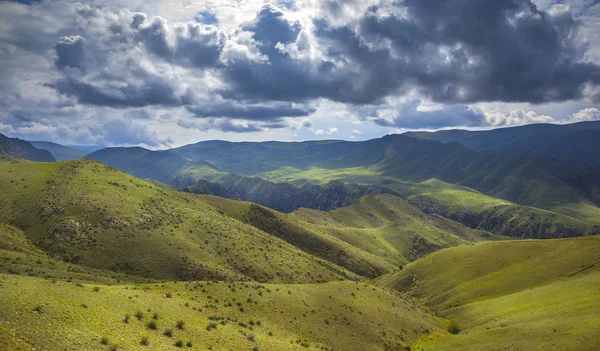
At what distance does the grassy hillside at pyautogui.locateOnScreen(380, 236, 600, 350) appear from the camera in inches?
1882

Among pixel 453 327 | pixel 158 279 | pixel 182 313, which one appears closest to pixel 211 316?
pixel 182 313

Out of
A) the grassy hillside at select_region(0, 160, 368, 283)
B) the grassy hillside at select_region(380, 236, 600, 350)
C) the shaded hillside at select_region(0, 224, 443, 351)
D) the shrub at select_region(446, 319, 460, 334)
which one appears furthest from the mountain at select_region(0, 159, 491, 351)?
the grassy hillside at select_region(380, 236, 600, 350)

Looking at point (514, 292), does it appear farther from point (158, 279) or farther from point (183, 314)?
point (158, 279)

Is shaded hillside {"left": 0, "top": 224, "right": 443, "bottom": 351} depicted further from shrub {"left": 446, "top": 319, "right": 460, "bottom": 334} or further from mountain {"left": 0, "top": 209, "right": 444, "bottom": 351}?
shrub {"left": 446, "top": 319, "right": 460, "bottom": 334}

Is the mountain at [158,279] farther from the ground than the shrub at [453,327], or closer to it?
farther from the ground

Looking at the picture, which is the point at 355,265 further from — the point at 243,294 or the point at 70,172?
the point at 70,172

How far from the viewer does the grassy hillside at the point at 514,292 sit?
47812 mm

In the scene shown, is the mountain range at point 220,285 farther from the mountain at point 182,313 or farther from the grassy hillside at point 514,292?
the grassy hillside at point 514,292

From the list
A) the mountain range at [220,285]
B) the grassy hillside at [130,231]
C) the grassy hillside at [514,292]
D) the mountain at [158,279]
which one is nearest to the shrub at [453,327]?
the mountain range at [220,285]

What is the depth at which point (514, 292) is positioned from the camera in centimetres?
7875

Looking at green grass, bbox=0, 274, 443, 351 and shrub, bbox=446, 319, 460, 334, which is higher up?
green grass, bbox=0, 274, 443, 351

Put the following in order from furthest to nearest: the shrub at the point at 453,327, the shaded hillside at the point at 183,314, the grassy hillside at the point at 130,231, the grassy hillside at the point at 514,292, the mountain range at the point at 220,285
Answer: the grassy hillside at the point at 130,231 → the shrub at the point at 453,327 → the grassy hillside at the point at 514,292 → the mountain range at the point at 220,285 → the shaded hillside at the point at 183,314

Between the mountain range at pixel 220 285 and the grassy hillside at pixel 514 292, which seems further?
the grassy hillside at pixel 514 292

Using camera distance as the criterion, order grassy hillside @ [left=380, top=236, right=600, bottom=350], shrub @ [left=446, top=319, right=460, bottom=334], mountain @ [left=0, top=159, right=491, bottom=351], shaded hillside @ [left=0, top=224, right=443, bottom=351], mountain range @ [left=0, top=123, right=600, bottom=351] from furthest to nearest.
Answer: shrub @ [left=446, top=319, right=460, bottom=334]
grassy hillside @ [left=380, top=236, right=600, bottom=350]
mountain range @ [left=0, top=123, right=600, bottom=351]
mountain @ [left=0, top=159, right=491, bottom=351]
shaded hillside @ [left=0, top=224, right=443, bottom=351]
